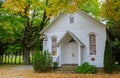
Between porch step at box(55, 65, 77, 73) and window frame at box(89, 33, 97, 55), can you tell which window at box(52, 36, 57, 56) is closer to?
porch step at box(55, 65, 77, 73)

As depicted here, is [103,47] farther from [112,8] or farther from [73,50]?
[112,8]

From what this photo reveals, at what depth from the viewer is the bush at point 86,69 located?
21.7 metres

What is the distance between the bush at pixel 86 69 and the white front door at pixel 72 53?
2.36 metres

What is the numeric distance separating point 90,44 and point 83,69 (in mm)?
Answer: 2955

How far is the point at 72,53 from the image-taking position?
2483 centimetres

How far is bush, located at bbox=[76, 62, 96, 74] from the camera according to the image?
2169 cm

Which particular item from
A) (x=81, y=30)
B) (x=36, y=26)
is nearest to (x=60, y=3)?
(x=81, y=30)

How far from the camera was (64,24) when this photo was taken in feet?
81.0

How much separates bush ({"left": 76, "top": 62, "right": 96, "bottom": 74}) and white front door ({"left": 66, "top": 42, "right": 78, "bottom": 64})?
2.36 metres

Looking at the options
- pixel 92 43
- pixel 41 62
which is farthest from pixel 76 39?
pixel 41 62

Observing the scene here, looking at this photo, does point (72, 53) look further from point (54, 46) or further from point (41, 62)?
point (41, 62)

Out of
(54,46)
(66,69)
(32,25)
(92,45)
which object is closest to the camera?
(66,69)

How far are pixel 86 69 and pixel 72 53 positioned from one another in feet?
11.3

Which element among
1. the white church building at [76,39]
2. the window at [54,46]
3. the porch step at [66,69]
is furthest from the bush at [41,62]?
the window at [54,46]
